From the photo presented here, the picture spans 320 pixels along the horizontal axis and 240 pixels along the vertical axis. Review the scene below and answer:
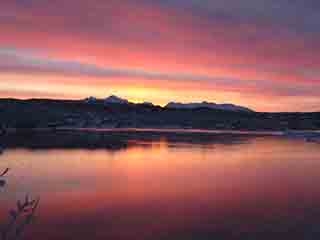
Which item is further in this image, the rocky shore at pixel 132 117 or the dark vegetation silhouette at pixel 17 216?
the rocky shore at pixel 132 117

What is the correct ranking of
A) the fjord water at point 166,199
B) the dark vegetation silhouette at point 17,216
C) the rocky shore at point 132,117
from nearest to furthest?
the dark vegetation silhouette at point 17,216 < the fjord water at point 166,199 < the rocky shore at point 132,117

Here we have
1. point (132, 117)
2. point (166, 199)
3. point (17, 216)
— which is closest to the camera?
point (17, 216)

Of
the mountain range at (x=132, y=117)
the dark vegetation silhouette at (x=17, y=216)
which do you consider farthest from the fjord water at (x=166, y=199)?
the mountain range at (x=132, y=117)

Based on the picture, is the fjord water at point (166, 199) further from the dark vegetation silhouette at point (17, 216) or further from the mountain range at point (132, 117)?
the mountain range at point (132, 117)

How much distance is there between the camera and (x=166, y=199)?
965cm

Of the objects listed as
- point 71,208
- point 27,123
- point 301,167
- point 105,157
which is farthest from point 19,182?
point 27,123

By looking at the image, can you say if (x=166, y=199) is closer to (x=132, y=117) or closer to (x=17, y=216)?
(x=17, y=216)

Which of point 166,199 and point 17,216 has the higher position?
point 17,216

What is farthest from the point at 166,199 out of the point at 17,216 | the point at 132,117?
the point at 132,117

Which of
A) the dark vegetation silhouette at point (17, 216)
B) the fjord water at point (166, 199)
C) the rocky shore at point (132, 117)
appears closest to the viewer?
the dark vegetation silhouette at point (17, 216)

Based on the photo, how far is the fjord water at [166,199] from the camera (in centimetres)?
691

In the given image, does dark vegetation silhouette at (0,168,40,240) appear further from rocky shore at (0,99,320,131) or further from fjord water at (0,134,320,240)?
rocky shore at (0,99,320,131)

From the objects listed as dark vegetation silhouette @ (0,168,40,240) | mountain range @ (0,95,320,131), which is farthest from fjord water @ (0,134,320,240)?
mountain range @ (0,95,320,131)

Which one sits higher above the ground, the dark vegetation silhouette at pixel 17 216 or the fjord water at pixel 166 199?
the dark vegetation silhouette at pixel 17 216
